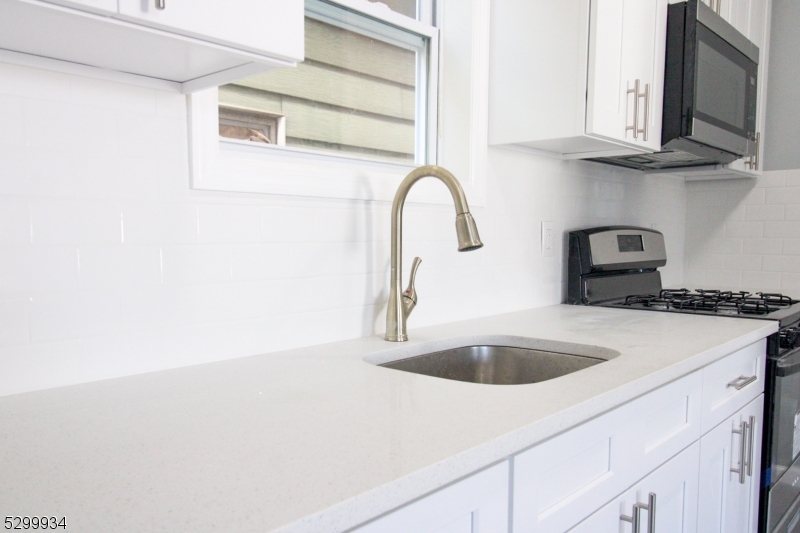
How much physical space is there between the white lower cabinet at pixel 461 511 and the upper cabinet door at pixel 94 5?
0.70 m

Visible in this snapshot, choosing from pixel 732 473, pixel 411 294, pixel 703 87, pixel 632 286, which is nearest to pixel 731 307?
pixel 632 286

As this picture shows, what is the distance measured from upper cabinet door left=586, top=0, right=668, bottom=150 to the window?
19.9 inches

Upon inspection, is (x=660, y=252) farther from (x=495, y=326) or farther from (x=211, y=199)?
(x=211, y=199)

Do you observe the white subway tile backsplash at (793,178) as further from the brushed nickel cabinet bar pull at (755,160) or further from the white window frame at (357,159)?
the white window frame at (357,159)

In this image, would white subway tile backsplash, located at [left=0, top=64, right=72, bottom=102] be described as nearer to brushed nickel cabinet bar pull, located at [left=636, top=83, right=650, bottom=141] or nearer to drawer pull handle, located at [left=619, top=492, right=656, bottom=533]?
drawer pull handle, located at [left=619, top=492, right=656, bottom=533]

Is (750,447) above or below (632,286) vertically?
below

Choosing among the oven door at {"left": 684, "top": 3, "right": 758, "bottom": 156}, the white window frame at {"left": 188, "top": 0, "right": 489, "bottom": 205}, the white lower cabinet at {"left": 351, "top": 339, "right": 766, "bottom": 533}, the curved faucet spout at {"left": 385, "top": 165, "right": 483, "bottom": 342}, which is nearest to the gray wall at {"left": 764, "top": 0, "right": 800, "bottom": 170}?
the oven door at {"left": 684, "top": 3, "right": 758, "bottom": 156}

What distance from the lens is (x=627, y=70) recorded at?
76.3 inches

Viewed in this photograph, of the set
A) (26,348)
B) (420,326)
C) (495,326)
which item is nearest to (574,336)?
(495,326)

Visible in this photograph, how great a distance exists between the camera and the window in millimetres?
1532

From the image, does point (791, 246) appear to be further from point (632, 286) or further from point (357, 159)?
point (357, 159)

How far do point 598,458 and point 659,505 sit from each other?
14.9 inches

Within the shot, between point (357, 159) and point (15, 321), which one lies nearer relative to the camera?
point (15, 321)

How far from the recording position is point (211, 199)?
1272 millimetres
